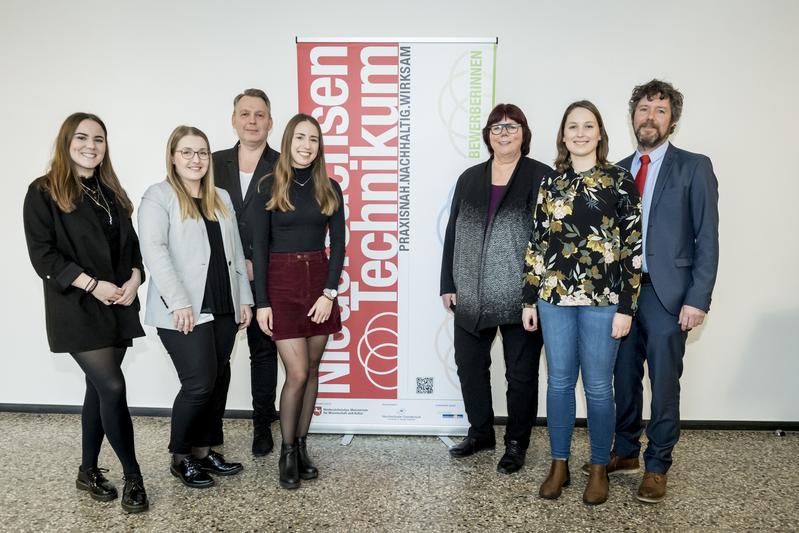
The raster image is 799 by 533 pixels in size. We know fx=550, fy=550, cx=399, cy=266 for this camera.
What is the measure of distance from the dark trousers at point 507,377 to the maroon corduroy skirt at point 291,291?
83cm

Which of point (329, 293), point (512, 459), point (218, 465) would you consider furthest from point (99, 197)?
point (512, 459)

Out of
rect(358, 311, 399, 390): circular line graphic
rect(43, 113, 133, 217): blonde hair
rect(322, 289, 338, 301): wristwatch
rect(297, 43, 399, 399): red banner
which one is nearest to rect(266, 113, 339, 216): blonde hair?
rect(322, 289, 338, 301): wristwatch

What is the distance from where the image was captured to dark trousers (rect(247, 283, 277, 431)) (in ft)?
9.95

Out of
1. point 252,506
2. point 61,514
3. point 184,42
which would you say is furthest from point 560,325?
point 184,42

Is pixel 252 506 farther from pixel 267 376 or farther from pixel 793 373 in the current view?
pixel 793 373

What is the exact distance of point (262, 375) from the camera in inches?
121

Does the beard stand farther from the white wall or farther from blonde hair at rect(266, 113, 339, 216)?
blonde hair at rect(266, 113, 339, 216)

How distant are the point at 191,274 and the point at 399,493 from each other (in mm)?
1387

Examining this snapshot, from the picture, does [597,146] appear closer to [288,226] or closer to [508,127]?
[508,127]

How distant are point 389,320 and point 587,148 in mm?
1453

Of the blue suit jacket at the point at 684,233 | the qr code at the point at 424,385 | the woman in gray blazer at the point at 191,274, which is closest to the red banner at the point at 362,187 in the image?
the qr code at the point at 424,385

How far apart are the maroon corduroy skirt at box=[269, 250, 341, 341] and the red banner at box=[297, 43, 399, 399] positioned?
1.98ft

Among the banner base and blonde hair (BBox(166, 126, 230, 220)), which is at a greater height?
blonde hair (BBox(166, 126, 230, 220))

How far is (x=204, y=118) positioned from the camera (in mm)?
3412
